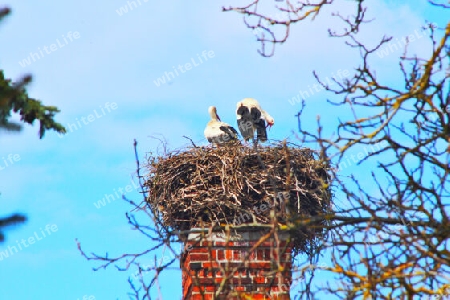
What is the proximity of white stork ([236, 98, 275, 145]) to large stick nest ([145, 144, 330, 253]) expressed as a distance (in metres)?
2.67

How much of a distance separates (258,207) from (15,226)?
498cm

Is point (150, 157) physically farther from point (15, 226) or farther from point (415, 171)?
point (15, 226)

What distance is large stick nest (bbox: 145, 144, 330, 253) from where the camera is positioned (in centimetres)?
829

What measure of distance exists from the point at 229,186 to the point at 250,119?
131 inches

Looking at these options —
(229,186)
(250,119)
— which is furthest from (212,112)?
(229,186)

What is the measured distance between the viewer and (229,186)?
8.41 m

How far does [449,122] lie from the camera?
18.7ft

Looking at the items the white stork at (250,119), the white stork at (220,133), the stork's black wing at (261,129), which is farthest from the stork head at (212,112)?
the white stork at (220,133)

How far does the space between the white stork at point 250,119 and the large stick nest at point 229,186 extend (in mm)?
2665

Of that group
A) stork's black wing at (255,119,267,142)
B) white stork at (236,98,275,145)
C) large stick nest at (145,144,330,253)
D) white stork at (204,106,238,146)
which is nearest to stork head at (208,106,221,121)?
white stork at (236,98,275,145)

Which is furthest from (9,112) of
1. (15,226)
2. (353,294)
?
(353,294)

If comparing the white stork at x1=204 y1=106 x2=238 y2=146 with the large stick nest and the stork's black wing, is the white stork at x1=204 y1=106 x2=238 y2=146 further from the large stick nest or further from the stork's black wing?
the large stick nest

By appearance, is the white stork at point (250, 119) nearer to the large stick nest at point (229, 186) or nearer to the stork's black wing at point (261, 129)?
the stork's black wing at point (261, 129)

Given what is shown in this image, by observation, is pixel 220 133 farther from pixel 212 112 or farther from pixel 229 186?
pixel 229 186
